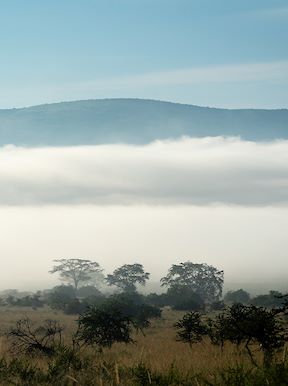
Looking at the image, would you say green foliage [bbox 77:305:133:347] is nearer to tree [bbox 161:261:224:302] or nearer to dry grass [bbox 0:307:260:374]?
dry grass [bbox 0:307:260:374]

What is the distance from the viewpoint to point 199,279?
98062 mm

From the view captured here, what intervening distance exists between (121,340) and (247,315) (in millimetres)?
8112

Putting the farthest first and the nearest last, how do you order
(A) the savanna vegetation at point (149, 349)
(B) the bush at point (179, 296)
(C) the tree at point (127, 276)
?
(C) the tree at point (127, 276) < (B) the bush at point (179, 296) < (A) the savanna vegetation at point (149, 349)

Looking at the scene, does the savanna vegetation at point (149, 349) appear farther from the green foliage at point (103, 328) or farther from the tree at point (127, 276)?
the tree at point (127, 276)

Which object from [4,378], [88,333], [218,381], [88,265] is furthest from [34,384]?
[88,265]

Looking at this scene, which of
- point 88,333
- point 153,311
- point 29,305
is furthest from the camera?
point 29,305

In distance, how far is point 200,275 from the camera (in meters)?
99.1

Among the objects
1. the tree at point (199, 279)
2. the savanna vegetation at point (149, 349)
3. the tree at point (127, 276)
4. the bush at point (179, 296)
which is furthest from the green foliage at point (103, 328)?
the tree at point (127, 276)

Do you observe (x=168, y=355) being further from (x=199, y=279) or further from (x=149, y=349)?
(x=199, y=279)

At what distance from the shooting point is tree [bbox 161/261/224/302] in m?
96.6

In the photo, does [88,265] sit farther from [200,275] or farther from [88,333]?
[88,333]

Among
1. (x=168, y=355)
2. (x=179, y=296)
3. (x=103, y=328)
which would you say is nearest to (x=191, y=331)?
(x=103, y=328)

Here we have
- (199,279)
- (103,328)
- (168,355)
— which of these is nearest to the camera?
(168,355)

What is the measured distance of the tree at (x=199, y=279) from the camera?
96.6 metres
